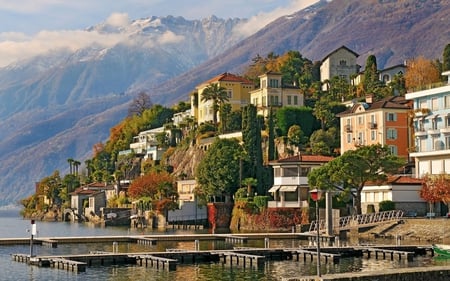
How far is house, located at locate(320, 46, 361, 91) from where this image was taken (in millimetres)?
169750

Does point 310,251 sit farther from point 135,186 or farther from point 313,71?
point 313,71

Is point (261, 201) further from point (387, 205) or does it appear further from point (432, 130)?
point (432, 130)

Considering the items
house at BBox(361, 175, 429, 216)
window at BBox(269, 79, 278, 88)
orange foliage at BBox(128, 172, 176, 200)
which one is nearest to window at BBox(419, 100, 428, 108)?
house at BBox(361, 175, 429, 216)

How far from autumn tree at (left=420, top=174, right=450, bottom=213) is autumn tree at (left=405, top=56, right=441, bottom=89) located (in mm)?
43811

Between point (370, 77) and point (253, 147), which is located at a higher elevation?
point (370, 77)

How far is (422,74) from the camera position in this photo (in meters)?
140

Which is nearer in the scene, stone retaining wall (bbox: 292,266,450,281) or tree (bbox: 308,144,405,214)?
stone retaining wall (bbox: 292,266,450,281)

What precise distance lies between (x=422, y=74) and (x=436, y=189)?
50757 millimetres

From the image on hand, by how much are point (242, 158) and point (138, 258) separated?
55.2 meters

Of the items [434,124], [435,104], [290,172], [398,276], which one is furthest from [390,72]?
[398,276]

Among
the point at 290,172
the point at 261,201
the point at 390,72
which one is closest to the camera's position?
the point at 290,172

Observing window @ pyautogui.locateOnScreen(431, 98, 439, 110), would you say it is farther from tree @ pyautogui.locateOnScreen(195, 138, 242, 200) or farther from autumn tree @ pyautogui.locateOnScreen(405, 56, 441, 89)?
autumn tree @ pyautogui.locateOnScreen(405, 56, 441, 89)

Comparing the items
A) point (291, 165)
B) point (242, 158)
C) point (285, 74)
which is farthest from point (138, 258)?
point (285, 74)

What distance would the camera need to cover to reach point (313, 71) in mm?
173250
